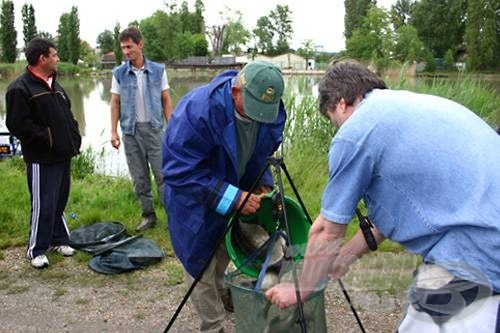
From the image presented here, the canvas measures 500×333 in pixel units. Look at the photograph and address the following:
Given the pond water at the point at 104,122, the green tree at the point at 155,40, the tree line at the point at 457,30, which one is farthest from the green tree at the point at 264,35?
the pond water at the point at 104,122

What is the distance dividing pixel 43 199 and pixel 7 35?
65.0 m

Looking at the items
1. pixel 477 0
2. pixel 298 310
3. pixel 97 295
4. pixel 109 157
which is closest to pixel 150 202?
pixel 97 295

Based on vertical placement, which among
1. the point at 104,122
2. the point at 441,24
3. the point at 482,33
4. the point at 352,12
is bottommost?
the point at 104,122

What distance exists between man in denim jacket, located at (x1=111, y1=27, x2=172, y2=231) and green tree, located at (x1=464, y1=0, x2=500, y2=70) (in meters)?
54.6

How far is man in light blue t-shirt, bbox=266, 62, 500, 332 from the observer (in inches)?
60.9

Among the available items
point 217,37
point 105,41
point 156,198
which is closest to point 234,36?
point 217,37

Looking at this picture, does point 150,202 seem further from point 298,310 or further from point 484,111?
point 484,111

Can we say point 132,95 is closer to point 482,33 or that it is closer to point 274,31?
point 482,33

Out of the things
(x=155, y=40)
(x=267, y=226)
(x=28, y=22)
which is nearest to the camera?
(x=267, y=226)

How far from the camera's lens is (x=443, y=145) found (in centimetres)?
156

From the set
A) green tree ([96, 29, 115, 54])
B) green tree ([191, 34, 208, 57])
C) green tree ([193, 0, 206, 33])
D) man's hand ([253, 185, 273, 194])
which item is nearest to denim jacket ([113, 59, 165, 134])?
man's hand ([253, 185, 273, 194])

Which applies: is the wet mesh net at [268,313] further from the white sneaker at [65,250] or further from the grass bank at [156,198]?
the white sneaker at [65,250]

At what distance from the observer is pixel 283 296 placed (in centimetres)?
213

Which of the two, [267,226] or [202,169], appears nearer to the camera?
[202,169]
